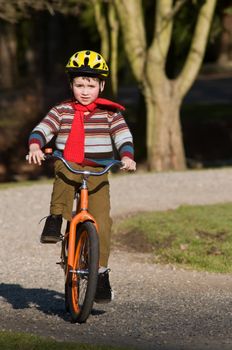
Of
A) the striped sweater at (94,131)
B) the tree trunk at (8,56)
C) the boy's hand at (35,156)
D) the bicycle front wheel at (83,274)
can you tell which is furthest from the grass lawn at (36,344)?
the tree trunk at (8,56)

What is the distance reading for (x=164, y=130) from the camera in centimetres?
2184

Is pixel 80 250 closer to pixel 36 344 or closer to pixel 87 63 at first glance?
pixel 36 344

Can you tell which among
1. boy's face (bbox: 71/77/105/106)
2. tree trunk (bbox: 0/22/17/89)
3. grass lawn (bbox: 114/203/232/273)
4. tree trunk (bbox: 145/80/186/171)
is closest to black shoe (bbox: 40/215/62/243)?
boy's face (bbox: 71/77/105/106)

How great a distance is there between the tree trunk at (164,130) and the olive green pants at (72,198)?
45.5ft

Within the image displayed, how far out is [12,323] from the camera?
7801 mm

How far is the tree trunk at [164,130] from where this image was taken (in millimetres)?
21672

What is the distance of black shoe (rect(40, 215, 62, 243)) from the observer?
25.3ft

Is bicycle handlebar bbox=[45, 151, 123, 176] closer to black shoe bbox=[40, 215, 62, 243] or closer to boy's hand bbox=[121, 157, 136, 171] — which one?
boy's hand bbox=[121, 157, 136, 171]

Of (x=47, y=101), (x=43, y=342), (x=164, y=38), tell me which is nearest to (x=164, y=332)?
(x=43, y=342)

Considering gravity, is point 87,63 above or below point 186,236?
above

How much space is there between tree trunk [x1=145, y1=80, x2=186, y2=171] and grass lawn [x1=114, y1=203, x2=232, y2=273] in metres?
7.65

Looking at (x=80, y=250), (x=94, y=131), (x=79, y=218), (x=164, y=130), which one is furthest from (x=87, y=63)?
(x=164, y=130)

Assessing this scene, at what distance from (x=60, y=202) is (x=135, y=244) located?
4344 millimetres

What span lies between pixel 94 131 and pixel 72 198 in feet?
1.58
